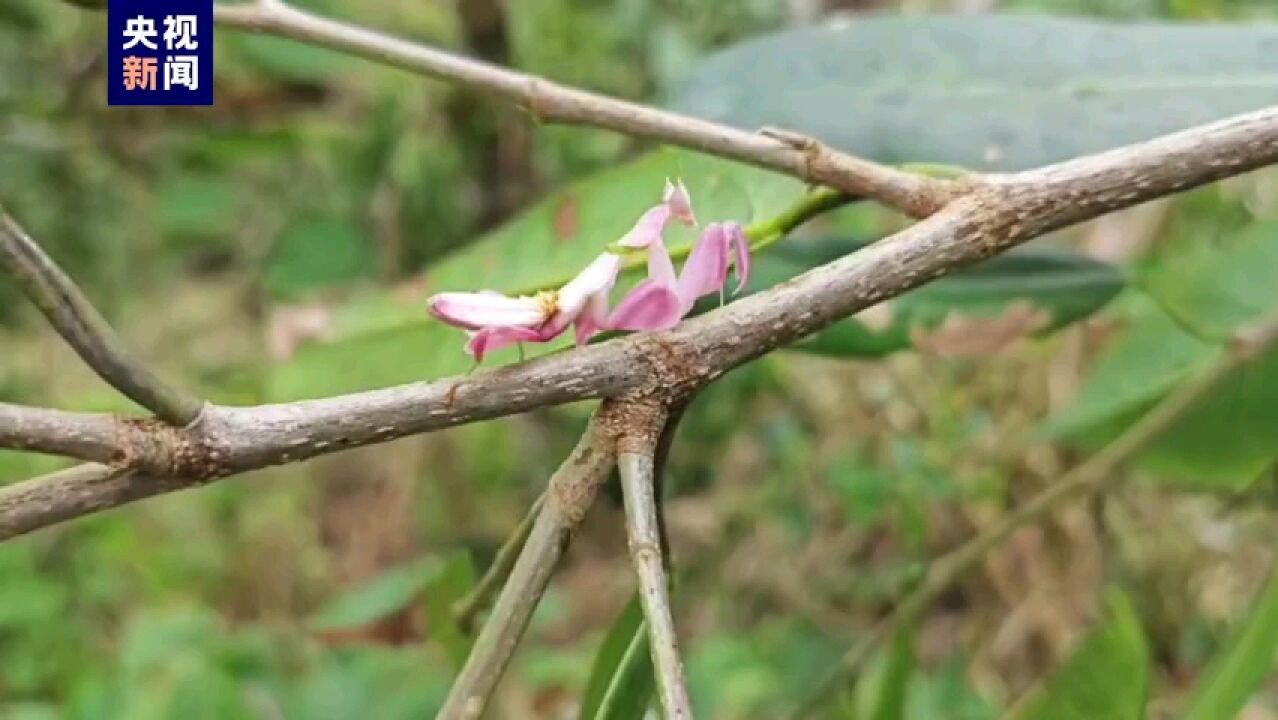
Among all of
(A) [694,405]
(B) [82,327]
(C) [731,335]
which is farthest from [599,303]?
(A) [694,405]

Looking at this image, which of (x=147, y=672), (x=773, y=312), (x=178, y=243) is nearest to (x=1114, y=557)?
(x=147, y=672)

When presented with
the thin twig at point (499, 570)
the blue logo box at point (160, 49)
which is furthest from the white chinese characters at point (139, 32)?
the thin twig at point (499, 570)

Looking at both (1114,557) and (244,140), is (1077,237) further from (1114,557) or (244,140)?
(244,140)

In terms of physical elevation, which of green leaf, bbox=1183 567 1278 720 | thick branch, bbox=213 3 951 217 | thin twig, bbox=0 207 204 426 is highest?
thick branch, bbox=213 3 951 217

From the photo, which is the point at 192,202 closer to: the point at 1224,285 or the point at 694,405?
the point at 694,405

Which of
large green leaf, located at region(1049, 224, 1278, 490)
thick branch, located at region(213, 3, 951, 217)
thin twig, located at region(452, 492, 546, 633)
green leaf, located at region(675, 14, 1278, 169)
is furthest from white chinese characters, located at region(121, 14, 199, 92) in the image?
large green leaf, located at region(1049, 224, 1278, 490)

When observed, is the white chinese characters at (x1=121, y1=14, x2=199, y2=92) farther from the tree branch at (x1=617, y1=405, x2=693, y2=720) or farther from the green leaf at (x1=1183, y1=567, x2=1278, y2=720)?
the green leaf at (x1=1183, y1=567, x2=1278, y2=720)

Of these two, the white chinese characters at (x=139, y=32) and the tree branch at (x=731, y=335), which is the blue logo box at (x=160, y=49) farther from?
the tree branch at (x=731, y=335)
